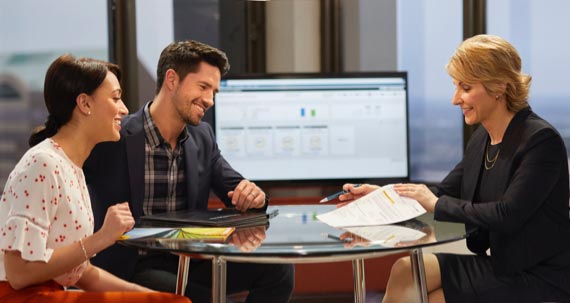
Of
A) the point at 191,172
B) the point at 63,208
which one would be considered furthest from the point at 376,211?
the point at 63,208

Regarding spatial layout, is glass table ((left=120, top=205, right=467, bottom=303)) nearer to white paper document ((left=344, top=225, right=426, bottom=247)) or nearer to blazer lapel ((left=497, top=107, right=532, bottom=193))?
white paper document ((left=344, top=225, right=426, bottom=247))

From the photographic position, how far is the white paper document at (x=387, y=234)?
2119mm

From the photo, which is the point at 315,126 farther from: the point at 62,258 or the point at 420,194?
the point at 62,258

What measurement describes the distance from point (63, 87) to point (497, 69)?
1332mm

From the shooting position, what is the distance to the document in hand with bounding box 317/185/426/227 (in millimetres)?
2475

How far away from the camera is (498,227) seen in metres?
2.40

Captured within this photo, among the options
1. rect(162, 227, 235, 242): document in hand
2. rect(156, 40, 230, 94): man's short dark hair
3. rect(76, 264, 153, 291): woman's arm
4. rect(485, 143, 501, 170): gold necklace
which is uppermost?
rect(156, 40, 230, 94): man's short dark hair

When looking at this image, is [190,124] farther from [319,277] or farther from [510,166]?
[319,277]

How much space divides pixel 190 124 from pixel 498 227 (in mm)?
1242

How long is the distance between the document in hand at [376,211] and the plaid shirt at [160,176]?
23.5 inches

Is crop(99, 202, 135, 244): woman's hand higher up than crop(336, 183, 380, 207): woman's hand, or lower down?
higher up

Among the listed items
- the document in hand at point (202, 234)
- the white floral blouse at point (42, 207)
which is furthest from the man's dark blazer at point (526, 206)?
the white floral blouse at point (42, 207)

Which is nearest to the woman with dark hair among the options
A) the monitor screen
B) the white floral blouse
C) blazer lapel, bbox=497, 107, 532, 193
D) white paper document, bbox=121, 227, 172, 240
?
the white floral blouse

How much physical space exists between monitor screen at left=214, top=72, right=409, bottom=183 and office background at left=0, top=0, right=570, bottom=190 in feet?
1.79
